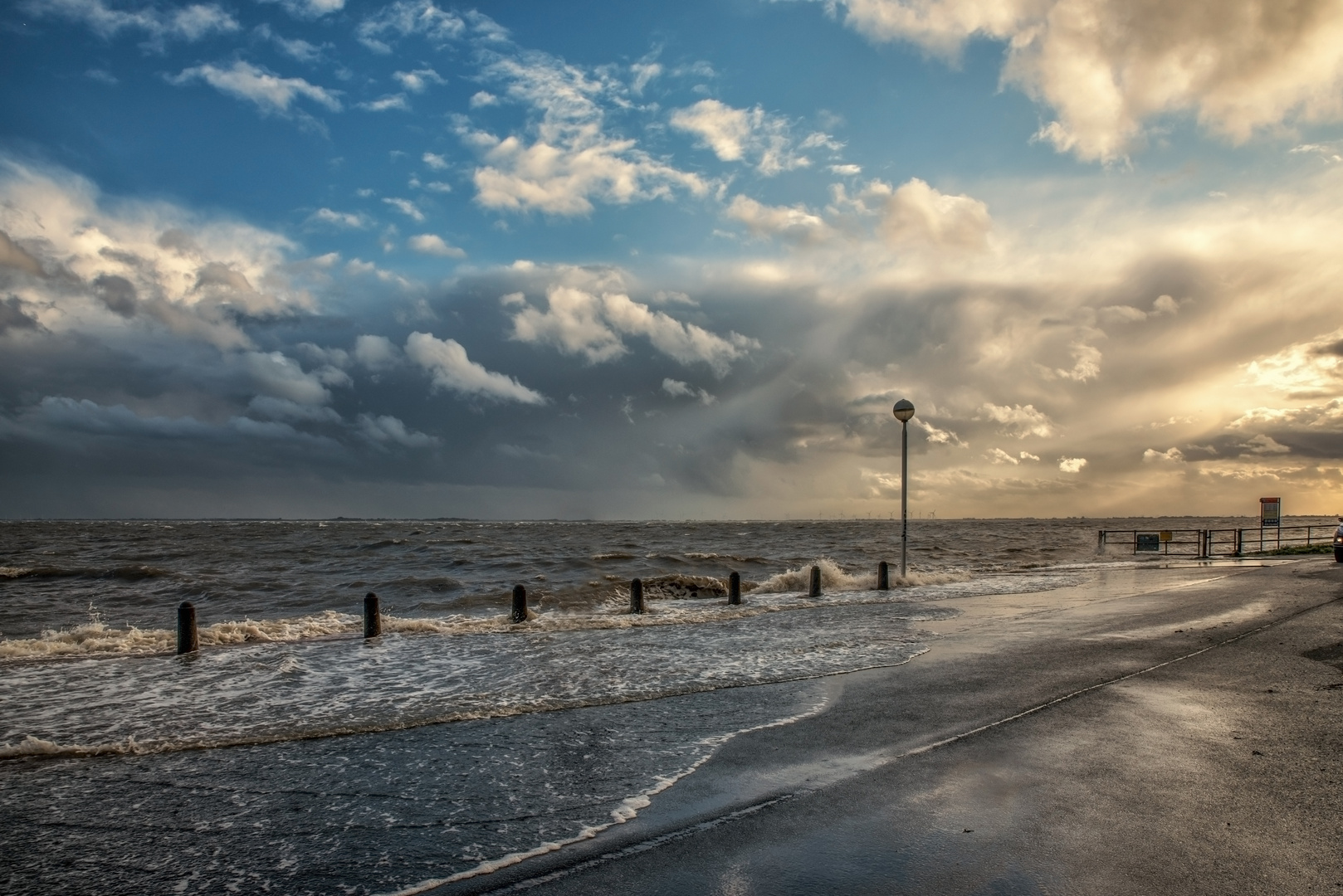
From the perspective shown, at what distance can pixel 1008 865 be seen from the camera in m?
4.46

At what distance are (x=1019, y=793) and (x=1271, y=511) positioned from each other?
45399 mm

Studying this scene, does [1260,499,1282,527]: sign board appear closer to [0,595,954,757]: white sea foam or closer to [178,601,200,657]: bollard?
[0,595,954,757]: white sea foam

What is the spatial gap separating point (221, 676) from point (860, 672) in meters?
10.2

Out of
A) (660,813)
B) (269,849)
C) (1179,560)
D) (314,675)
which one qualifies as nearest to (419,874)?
(269,849)

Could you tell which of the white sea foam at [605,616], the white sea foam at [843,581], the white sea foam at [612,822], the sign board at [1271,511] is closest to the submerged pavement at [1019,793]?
the white sea foam at [612,822]

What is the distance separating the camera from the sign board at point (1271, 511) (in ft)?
129

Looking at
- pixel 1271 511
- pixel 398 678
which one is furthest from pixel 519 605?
pixel 1271 511

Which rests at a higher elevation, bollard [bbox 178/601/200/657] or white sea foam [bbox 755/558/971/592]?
bollard [bbox 178/601/200/657]

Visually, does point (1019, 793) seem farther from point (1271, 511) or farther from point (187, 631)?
point (1271, 511)

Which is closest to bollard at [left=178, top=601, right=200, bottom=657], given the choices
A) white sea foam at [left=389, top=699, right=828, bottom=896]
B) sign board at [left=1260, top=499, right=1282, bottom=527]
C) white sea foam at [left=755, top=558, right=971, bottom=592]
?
white sea foam at [left=389, top=699, right=828, bottom=896]

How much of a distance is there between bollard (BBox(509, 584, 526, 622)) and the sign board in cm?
4052

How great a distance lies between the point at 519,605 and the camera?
1847 cm

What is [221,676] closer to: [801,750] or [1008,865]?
[801,750]

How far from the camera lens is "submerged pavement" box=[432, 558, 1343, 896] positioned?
441cm
